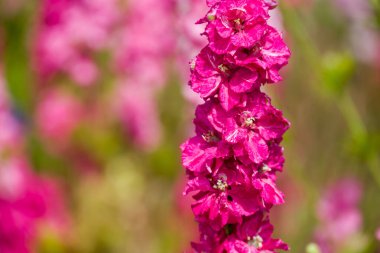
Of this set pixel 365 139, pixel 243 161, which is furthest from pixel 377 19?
Answer: pixel 243 161

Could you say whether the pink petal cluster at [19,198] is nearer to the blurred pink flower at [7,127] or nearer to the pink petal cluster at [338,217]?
the blurred pink flower at [7,127]

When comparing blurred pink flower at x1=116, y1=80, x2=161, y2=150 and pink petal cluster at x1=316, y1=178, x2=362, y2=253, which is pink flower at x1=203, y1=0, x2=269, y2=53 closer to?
pink petal cluster at x1=316, y1=178, x2=362, y2=253

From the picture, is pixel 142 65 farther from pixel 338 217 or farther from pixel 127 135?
pixel 338 217

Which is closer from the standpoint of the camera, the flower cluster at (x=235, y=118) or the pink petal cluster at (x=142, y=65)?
the flower cluster at (x=235, y=118)

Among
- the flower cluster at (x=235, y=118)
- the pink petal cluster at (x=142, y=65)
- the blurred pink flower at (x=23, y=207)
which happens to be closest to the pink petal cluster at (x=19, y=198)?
the blurred pink flower at (x=23, y=207)

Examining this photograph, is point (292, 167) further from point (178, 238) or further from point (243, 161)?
point (243, 161)

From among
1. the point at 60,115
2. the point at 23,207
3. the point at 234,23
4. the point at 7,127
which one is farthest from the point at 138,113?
the point at 234,23

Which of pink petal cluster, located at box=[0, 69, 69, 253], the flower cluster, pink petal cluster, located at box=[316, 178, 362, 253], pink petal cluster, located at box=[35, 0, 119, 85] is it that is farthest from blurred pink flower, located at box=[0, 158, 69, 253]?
the flower cluster
